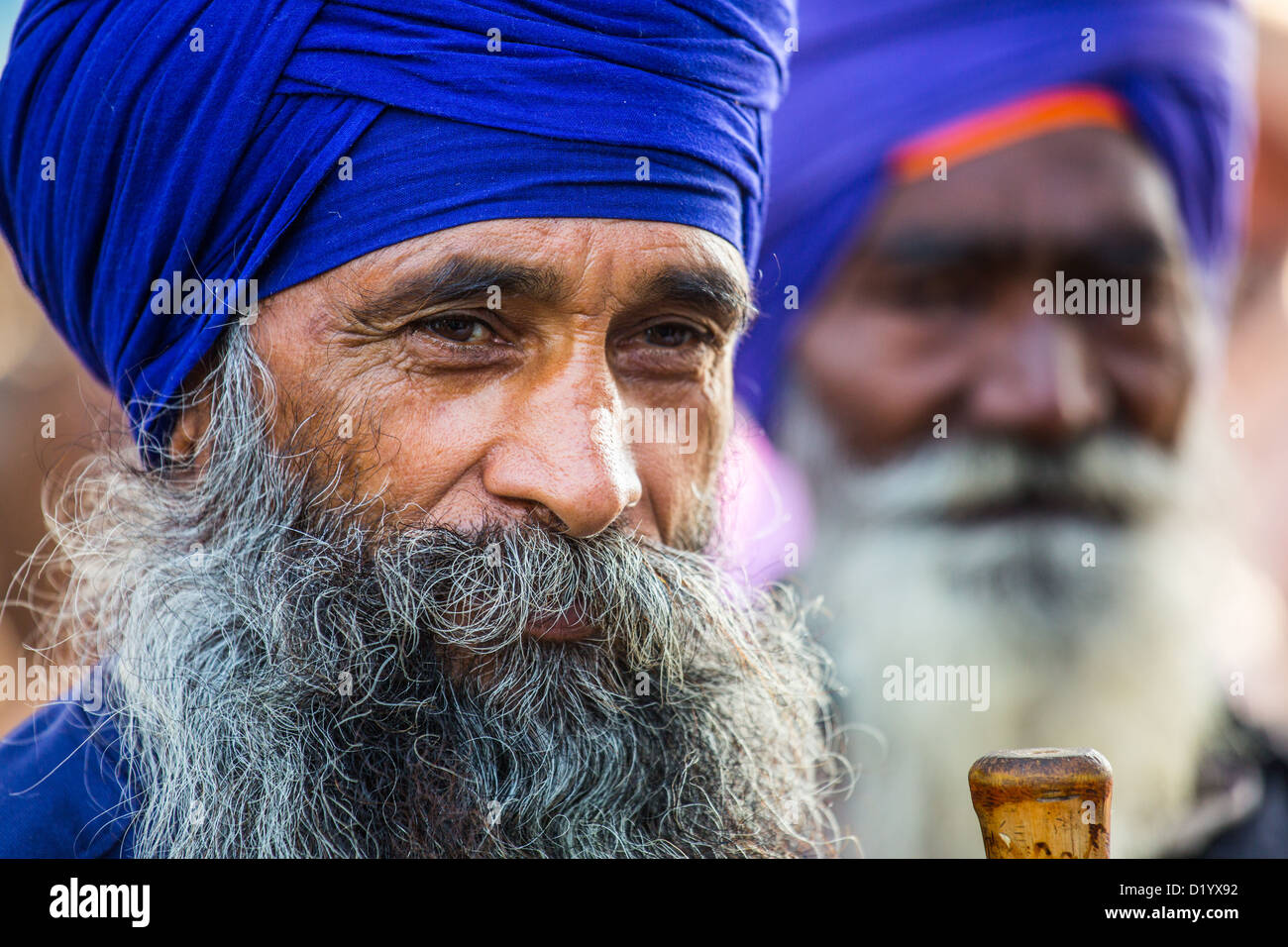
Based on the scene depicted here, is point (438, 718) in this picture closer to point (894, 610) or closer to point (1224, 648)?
point (894, 610)

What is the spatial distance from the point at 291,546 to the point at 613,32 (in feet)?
2.73

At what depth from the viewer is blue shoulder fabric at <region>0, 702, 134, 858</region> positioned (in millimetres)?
1484

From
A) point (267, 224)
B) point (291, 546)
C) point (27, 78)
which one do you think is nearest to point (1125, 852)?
point (291, 546)

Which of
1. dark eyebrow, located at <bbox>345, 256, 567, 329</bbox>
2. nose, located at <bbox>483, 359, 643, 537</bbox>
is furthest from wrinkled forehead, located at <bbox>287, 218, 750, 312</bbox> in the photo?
nose, located at <bbox>483, 359, 643, 537</bbox>

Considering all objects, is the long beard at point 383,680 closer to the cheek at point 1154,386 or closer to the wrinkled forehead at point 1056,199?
the wrinkled forehead at point 1056,199

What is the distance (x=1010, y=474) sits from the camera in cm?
306

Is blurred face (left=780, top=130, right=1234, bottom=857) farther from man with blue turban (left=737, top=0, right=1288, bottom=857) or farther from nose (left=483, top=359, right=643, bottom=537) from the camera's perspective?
nose (left=483, top=359, right=643, bottom=537)

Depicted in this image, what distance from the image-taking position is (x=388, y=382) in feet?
4.99

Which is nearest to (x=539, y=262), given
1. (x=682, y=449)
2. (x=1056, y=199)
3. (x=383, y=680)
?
(x=682, y=449)

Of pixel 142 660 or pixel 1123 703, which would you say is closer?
pixel 142 660

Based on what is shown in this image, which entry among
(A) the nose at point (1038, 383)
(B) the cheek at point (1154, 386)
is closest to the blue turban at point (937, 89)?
(B) the cheek at point (1154, 386)

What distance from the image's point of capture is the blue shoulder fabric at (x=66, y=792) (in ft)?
4.87

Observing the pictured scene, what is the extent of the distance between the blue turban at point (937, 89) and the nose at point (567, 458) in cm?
150

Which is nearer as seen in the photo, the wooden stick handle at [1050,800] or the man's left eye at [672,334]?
the wooden stick handle at [1050,800]
